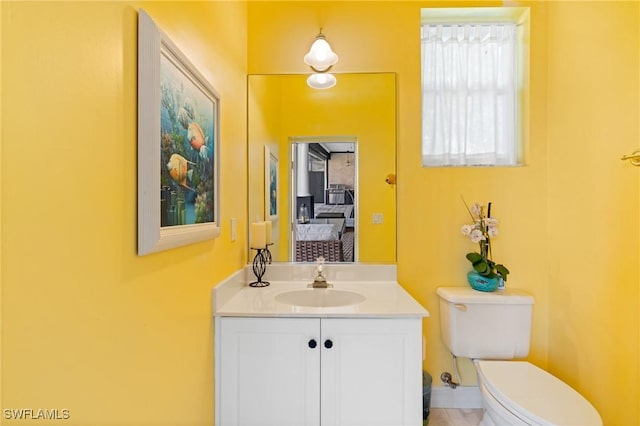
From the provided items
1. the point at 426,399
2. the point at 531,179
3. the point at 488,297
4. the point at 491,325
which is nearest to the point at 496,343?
the point at 491,325

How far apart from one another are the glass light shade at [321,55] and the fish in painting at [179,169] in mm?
1124

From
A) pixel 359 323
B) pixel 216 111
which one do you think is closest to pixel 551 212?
pixel 359 323

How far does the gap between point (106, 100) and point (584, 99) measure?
6.57 ft

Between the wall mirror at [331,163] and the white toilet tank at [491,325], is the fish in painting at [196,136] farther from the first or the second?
the white toilet tank at [491,325]

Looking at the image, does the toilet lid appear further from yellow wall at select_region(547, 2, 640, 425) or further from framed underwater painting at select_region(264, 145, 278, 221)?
framed underwater painting at select_region(264, 145, 278, 221)

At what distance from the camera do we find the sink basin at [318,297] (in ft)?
5.46

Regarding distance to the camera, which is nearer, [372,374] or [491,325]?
[372,374]

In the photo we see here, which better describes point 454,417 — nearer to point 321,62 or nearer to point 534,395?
point 534,395

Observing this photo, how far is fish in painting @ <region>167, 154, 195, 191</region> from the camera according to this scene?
3.07ft

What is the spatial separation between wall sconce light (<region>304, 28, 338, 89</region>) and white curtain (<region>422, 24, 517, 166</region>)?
59 cm

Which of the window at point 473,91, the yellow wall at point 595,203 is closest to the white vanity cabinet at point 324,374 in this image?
the yellow wall at point 595,203

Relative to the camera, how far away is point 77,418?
0.61 metres

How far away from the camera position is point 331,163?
1.89 meters

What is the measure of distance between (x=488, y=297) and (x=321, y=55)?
1.63 m
